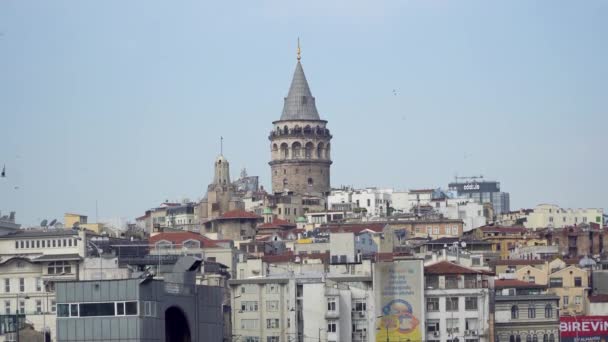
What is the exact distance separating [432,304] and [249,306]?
969cm

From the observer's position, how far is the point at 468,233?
19450 centimetres

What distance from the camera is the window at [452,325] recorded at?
126 metres

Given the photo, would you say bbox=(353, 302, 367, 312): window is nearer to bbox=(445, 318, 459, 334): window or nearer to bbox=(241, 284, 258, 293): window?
bbox=(445, 318, 459, 334): window

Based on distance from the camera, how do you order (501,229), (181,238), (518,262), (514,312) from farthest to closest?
(501,229), (181,238), (518,262), (514,312)

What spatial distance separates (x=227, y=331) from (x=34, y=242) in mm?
21011

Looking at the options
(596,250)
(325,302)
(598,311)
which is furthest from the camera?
(596,250)

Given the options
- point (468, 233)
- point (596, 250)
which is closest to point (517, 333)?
point (596, 250)

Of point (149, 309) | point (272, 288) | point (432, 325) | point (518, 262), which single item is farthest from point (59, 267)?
point (518, 262)

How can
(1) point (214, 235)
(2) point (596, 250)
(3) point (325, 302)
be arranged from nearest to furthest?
(3) point (325, 302), (2) point (596, 250), (1) point (214, 235)

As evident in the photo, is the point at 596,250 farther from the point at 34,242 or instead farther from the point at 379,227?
the point at 34,242

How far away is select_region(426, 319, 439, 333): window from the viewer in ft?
412

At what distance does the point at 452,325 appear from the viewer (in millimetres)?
125938

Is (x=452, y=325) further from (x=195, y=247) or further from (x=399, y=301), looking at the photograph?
(x=195, y=247)

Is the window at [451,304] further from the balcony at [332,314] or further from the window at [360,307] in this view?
the balcony at [332,314]
